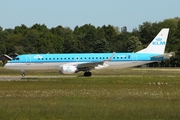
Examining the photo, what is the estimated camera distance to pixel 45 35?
145 m

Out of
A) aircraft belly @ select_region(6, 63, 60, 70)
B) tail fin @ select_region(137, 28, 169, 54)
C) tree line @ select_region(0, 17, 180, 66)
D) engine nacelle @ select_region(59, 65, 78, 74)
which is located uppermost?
tree line @ select_region(0, 17, 180, 66)

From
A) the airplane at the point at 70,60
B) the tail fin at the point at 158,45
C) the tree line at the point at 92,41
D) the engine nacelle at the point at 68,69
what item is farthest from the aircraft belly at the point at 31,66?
the tree line at the point at 92,41

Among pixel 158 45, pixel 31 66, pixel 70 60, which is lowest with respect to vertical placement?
pixel 31 66

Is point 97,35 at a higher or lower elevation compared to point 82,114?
higher

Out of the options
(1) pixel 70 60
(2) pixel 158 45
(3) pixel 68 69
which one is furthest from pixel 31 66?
(2) pixel 158 45

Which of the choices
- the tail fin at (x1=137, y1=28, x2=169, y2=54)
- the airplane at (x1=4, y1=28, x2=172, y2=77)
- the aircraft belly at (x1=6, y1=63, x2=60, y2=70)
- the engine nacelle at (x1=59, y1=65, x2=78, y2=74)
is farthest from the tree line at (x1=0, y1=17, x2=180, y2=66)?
the engine nacelle at (x1=59, y1=65, x2=78, y2=74)

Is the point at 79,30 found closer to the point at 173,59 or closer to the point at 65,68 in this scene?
the point at 173,59

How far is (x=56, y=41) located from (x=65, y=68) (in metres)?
95.9

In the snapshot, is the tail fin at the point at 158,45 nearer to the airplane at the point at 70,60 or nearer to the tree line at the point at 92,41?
the airplane at the point at 70,60

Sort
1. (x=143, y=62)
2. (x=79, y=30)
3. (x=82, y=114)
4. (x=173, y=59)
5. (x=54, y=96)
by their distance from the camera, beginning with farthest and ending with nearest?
(x=79, y=30), (x=173, y=59), (x=143, y=62), (x=54, y=96), (x=82, y=114)

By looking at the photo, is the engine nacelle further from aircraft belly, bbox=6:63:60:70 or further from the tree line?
the tree line

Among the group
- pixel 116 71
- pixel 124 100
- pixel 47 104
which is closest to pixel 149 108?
pixel 124 100

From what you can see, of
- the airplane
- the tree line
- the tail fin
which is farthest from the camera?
the tree line

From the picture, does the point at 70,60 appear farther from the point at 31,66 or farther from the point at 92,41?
the point at 92,41
